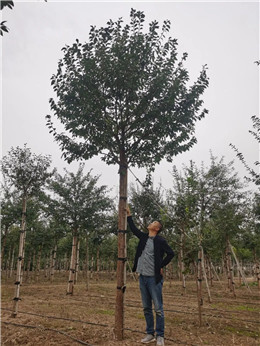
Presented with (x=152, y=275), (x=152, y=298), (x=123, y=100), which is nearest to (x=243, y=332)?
(x=152, y=298)

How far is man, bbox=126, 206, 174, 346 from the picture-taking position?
16.9 ft

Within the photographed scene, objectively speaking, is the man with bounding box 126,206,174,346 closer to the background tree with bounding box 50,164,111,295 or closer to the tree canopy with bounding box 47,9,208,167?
the tree canopy with bounding box 47,9,208,167

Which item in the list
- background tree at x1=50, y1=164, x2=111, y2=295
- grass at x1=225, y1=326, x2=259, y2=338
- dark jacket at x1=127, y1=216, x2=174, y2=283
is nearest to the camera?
dark jacket at x1=127, y1=216, x2=174, y2=283

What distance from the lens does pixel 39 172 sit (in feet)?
32.2

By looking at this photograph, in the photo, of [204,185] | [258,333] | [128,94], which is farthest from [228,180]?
[128,94]

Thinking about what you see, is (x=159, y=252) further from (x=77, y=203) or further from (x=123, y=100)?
(x=77, y=203)

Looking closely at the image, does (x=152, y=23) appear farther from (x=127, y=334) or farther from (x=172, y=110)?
(x=127, y=334)

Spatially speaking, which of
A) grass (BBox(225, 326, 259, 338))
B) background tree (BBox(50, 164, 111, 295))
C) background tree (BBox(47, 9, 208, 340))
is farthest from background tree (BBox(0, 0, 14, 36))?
background tree (BBox(50, 164, 111, 295))

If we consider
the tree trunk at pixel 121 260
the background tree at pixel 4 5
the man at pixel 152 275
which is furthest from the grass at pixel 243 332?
the background tree at pixel 4 5

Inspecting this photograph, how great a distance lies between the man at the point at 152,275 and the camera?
5160 millimetres

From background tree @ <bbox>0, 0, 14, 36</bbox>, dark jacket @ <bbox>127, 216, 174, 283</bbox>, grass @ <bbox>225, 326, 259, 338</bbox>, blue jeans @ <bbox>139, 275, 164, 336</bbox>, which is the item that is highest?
background tree @ <bbox>0, 0, 14, 36</bbox>

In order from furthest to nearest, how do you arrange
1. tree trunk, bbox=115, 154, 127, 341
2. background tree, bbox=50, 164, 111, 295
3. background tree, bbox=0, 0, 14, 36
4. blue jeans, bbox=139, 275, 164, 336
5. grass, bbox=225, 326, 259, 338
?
background tree, bbox=50, 164, 111, 295
grass, bbox=225, 326, 259, 338
tree trunk, bbox=115, 154, 127, 341
blue jeans, bbox=139, 275, 164, 336
background tree, bbox=0, 0, 14, 36

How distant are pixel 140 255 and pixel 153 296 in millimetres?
835

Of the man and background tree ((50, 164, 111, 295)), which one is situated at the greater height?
background tree ((50, 164, 111, 295))
